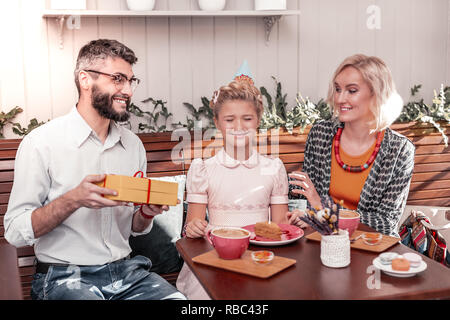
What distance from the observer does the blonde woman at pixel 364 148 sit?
240cm

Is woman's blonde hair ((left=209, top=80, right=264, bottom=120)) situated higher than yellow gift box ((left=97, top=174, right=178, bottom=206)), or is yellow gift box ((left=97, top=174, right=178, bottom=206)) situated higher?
woman's blonde hair ((left=209, top=80, right=264, bottom=120))

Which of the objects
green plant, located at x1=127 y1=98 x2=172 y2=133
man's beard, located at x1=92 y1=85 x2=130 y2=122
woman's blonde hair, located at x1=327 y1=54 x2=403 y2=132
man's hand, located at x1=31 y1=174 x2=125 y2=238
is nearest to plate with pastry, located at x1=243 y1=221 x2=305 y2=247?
man's hand, located at x1=31 y1=174 x2=125 y2=238

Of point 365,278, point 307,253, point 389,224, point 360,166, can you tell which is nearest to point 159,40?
point 360,166

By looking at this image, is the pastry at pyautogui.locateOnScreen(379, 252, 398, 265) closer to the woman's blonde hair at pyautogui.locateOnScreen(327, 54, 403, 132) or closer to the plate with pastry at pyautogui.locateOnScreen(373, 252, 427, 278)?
the plate with pastry at pyautogui.locateOnScreen(373, 252, 427, 278)

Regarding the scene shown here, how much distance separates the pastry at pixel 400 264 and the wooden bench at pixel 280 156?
161cm

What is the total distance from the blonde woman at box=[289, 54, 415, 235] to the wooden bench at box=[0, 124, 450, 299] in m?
0.66

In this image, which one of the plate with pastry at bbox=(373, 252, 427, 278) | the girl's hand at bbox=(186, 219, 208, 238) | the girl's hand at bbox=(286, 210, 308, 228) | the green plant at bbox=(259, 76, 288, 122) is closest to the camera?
the plate with pastry at bbox=(373, 252, 427, 278)

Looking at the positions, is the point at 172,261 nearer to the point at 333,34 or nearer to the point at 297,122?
the point at 297,122

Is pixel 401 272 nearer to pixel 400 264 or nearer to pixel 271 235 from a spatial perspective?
pixel 400 264

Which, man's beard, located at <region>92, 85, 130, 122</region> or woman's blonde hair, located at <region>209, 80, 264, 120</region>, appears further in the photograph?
woman's blonde hair, located at <region>209, 80, 264, 120</region>

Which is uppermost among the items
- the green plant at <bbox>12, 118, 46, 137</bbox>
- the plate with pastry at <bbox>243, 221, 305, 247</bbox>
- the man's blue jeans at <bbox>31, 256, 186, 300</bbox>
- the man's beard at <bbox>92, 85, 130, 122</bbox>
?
the man's beard at <bbox>92, 85, 130, 122</bbox>

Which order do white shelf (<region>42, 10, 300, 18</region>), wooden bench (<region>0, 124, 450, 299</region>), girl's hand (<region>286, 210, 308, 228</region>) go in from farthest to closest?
white shelf (<region>42, 10, 300, 18</region>), wooden bench (<region>0, 124, 450, 299</region>), girl's hand (<region>286, 210, 308, 228</region>)

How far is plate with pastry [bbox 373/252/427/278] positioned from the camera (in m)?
1.42
